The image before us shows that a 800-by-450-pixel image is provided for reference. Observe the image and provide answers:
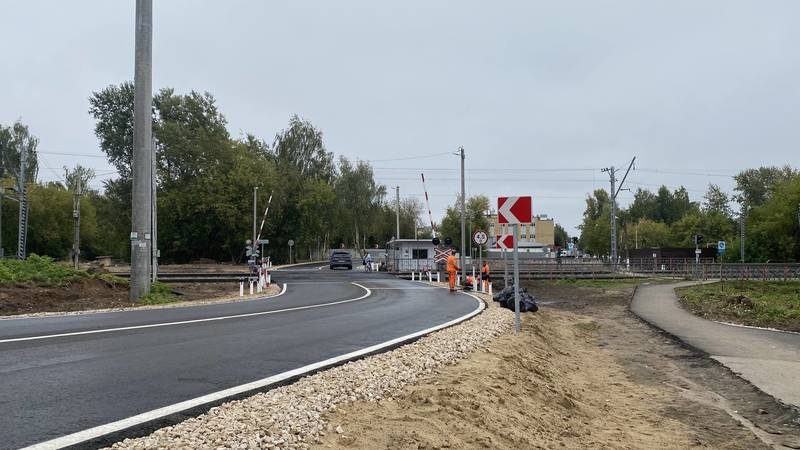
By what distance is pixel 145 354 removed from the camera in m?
8.19

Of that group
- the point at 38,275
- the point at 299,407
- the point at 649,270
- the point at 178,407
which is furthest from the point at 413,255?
the point at 178,407

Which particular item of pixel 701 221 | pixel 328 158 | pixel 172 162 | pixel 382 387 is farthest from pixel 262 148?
pixel 382 387

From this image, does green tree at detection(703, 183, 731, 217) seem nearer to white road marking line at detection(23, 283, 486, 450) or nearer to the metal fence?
the metal fence

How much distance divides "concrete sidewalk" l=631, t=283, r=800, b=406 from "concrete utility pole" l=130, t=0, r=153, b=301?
53.0 ft

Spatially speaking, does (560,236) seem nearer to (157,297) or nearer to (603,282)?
(603,282)

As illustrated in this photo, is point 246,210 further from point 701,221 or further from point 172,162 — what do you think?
point 701,221

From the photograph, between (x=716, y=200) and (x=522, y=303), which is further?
(x=716, y=200)

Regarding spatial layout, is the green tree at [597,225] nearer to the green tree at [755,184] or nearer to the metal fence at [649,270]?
the green tree at [755,184]

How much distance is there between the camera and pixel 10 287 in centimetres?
1969

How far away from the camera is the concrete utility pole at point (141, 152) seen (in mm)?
20297

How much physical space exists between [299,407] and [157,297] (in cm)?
1645

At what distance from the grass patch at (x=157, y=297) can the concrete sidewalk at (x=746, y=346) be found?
50.0ft

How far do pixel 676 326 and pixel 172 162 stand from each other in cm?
5742

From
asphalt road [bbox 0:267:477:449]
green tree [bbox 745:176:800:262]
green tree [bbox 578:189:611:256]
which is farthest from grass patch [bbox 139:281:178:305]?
green tree [bbox 578:189:611:256]
